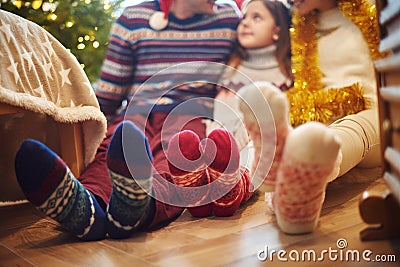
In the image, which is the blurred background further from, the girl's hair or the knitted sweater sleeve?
the girl's hair

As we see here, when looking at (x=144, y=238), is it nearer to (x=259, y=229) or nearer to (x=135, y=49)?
(x=259, y=229)

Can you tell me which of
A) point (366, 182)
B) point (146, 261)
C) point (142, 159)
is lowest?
point (366, 182)

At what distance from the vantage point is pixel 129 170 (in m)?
0.88

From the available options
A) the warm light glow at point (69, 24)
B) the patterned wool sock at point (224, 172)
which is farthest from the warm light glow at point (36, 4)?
the patterned wool sock at point (224, 172)

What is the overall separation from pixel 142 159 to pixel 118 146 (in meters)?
0.05

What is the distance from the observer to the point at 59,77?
135 centimetres

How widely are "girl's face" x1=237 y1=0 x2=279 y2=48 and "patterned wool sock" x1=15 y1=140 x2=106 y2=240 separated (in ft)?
2.58

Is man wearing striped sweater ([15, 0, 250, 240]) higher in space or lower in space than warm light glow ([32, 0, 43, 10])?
lower

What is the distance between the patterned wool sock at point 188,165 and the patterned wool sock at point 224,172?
17mm

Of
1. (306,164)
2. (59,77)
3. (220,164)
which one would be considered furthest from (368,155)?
(59,77)

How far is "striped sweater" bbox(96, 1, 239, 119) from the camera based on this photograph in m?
1.55

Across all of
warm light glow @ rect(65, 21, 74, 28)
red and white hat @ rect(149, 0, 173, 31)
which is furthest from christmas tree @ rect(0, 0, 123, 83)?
red and white hat @ rect(149, 0, 173, 31)

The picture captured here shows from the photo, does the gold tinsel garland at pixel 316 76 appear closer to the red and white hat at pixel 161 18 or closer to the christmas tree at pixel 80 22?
the red and white hat at pixel 161 18

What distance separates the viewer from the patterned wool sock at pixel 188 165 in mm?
1046
